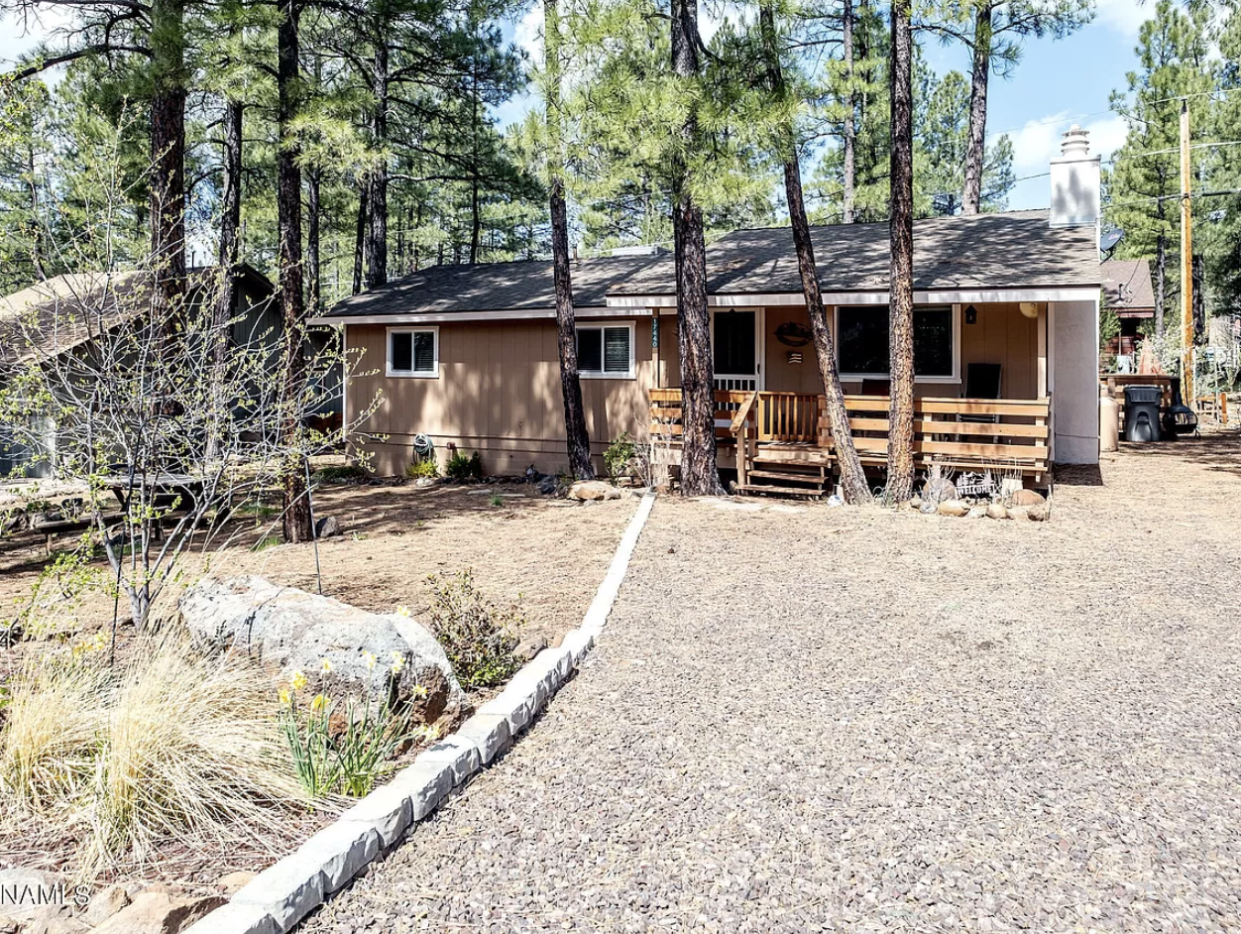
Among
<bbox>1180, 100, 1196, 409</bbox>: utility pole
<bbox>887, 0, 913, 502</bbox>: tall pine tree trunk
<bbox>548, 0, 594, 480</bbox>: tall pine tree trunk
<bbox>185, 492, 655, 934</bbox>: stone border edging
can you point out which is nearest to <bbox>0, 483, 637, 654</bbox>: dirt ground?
<bbox>548, 0, 594, 480</bbox>: tall pine tree trunk

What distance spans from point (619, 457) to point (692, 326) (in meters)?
2.56

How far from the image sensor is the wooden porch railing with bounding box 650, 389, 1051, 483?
10195 mm

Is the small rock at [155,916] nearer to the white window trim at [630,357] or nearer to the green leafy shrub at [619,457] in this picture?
the green leafy shrub at [619,457]

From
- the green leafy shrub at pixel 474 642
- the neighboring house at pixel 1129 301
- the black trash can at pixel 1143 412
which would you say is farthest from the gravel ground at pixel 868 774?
the neighboring house at pixel 1129 301

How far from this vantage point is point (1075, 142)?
13.3 metres

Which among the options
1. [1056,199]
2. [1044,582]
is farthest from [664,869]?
[1056,199]

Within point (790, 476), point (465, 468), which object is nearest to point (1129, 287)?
point (790, 476)

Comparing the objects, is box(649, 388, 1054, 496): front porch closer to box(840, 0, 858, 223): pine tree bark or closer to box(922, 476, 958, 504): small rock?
box(922, 476, 958, 504): small rock

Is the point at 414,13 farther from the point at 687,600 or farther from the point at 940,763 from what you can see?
the point at 940,763

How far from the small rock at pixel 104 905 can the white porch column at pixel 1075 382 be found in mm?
12747

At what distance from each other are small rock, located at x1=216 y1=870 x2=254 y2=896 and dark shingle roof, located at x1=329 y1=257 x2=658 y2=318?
11006 millimetres

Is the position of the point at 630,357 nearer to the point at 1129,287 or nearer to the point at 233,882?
the point at 233,882

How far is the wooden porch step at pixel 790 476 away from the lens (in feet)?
36.6

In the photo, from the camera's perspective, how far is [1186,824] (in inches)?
121
